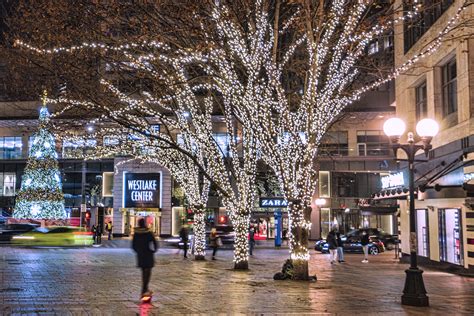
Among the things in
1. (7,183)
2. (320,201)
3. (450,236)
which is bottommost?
(450,236)

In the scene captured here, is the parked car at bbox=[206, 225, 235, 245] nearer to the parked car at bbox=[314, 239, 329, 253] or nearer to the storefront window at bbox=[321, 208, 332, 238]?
the parked car at bbox=[314, 239, 329, 253]

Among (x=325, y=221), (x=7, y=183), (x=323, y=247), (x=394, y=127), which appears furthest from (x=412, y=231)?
(x=7, y=183)

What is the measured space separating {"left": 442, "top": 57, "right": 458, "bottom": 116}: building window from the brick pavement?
656cm

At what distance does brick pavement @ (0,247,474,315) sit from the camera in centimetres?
1189

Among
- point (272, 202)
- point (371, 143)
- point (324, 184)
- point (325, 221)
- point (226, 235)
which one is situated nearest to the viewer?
point (272, 202)

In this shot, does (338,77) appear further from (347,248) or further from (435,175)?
(347,248)

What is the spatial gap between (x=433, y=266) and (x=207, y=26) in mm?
14279

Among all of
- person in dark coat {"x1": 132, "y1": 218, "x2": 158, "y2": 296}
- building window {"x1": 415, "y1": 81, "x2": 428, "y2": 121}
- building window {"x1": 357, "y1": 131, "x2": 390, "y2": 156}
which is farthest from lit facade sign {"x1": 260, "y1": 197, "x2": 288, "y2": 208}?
person in dark coat {"x1": 132, "y1": 218, "x2": 158, "y2": 296}

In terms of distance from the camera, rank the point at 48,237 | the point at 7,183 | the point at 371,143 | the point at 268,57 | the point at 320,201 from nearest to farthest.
Result: the point at 268,57 < the point at 48,237 < the point at 320,201 < the point at 371,143 < the point at 7,183

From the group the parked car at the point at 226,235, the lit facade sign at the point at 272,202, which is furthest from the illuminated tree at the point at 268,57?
the parked car at the point at 226,235

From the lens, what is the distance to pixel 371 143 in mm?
53375

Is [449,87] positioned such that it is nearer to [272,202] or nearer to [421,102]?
[421,102]

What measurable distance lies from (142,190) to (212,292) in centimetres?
4140

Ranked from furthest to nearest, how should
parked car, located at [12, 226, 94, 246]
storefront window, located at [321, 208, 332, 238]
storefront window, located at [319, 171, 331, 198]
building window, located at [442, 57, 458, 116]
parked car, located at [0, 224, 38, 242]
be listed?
storefront window, located at [319, 171, 331, 198], storefront window, located at [321, 208, 332, 238], parked car, located at [0, 224, 38, 242], parked car, located at [12, 226, 94, 246], building window, located at [442, 57, 458, 116]
